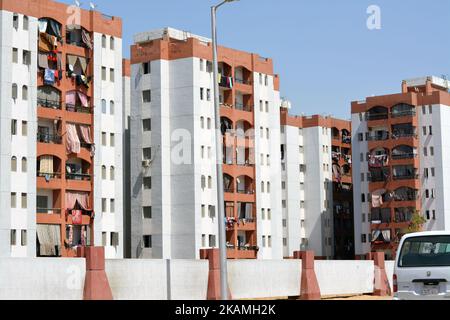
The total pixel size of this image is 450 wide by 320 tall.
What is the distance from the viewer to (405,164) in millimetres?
99562

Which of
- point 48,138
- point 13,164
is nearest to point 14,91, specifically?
point 48,138

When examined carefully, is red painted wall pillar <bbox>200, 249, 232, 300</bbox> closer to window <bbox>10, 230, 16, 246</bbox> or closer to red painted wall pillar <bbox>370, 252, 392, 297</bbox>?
red painted wall pillar <bbox>370, 252, 392, 297</bbox>

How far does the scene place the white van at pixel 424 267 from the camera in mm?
17312

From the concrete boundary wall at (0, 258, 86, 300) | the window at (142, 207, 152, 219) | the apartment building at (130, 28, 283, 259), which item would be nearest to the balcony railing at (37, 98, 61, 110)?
the apartment building at (130, 28, 283, 259)

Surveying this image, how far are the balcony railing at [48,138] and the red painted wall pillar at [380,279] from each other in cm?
2693

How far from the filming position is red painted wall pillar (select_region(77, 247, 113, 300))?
1123 inches

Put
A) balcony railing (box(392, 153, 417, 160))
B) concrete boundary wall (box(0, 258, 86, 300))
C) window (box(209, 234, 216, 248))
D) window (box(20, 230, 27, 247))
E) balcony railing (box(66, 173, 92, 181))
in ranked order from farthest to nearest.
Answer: balcony railing (box(392, 153, 417, 160))
window (box(209, 234, 216, 248))
balcony railing (box(66, 173, 92, 181))
window (box(20, 230, 27, 247))
concrete boundary wall (box(0, 258, 86, 300))

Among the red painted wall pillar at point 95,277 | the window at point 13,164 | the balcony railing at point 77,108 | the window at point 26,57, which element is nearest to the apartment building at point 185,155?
the balcony railing at point 77,108

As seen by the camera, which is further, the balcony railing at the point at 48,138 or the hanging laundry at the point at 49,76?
the balcony railing at the point at 48,138

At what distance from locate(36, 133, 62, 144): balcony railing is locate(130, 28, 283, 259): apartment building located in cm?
1336

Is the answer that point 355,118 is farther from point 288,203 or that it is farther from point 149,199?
point 149,199

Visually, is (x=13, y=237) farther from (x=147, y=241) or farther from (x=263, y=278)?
(x=263, y=278)

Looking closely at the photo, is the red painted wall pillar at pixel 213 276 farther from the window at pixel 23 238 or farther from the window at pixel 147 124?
the window at pixel 147 124

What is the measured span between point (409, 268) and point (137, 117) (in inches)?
2449
